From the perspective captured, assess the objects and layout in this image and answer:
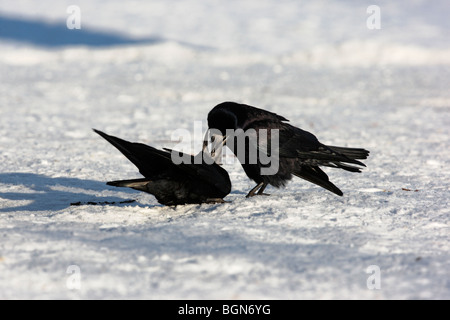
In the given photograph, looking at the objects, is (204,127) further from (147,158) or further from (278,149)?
(147,158)

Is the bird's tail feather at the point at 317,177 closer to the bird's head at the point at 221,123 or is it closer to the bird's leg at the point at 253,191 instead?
the bird's leg at the point at 253,191

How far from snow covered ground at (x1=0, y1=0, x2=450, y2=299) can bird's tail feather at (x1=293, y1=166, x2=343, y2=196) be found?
0.07 metres

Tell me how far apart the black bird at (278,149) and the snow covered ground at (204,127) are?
17 cm

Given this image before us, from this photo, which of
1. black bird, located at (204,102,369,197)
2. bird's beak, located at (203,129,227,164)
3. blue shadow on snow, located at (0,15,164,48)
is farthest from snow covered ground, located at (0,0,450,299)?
bird's beak, located at (203,129,227,164)

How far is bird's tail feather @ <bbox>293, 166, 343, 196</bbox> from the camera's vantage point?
414 cm

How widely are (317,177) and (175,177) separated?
38.3 inches

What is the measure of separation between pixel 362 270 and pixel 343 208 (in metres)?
1.03

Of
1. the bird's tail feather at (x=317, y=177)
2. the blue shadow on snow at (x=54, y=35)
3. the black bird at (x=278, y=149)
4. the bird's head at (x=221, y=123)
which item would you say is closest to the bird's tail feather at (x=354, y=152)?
the black bird at (x=278, y=149)

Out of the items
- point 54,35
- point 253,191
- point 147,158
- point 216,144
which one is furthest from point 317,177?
point 54,35

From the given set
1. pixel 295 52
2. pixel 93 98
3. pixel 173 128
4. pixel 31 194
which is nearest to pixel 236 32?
pixel 295 52

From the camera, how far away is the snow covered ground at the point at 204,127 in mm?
2844

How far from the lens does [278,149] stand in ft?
13.6

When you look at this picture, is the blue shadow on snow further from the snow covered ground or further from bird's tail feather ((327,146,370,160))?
bird's tail feather ((327,146,370,160))

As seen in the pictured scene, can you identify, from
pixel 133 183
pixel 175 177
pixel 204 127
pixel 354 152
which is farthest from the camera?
pixel 204 127
